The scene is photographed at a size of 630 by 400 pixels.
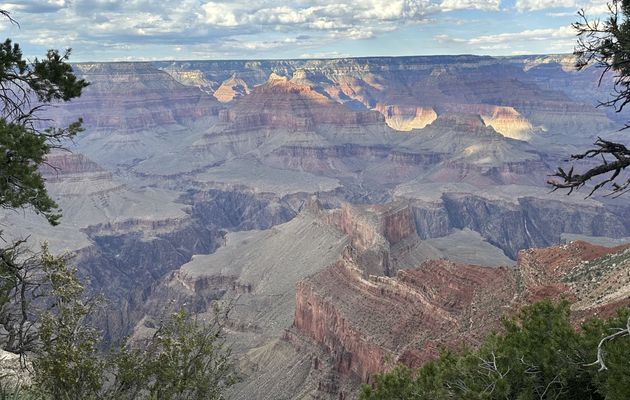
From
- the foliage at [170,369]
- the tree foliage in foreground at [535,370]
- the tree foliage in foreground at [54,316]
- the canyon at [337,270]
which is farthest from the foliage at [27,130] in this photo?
the tree foliage in foreground at [535,370]

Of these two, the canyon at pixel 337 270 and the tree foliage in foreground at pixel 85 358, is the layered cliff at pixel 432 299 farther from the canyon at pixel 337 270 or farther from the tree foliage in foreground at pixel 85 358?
the tree foliage in foreground at pixel 85 358

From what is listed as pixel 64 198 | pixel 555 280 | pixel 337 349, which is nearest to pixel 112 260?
pixel 64 198

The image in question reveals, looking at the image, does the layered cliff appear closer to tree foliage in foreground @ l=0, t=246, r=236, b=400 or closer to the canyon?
the canyon

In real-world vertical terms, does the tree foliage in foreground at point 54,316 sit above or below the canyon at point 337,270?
above

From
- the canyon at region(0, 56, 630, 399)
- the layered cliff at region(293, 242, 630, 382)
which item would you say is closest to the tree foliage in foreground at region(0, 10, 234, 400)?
the canyon at region(0, 56, 630, 399)

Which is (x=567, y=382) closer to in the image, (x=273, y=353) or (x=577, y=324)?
(x=577, y=324)

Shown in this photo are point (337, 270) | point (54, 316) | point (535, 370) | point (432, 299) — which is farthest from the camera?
point (337, 270)

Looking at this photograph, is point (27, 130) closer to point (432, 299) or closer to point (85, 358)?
point (85, 358)

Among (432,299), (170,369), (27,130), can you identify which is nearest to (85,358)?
(170,369)
